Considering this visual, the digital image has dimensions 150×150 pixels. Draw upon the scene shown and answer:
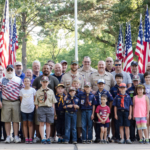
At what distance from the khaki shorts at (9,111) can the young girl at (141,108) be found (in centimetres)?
339

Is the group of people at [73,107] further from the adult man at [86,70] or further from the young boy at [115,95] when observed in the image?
the adult man at [86,70]

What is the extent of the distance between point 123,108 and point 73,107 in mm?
1433

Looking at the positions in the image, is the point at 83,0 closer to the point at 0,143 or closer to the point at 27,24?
the point at 27,24

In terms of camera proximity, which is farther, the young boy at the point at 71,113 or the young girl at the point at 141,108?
the young girl at the point at 141,108

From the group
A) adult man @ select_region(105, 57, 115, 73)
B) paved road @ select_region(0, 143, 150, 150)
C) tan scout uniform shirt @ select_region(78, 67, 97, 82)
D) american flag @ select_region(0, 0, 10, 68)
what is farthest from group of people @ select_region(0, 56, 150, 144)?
american flag @ select_region(0, 0, 10, 68)

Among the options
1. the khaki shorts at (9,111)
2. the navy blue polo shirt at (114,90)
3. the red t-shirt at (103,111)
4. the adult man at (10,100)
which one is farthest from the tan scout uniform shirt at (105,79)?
the khaki shorts at (9,111)

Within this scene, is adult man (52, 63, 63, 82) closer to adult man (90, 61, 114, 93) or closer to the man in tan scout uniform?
the man in tan scout uniform

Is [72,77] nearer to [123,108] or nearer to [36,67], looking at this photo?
[36,67]

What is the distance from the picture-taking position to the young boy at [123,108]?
8273 millimetres

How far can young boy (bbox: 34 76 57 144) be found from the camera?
318 inches

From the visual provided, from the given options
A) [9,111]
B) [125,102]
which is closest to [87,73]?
[125,102]

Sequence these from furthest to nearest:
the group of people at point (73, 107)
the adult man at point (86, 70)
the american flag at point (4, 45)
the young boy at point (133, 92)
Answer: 1. the american flag at point (4, 45)
2. the adult man at point (86, 70)
3. the young boy at point (133, 92)
4. the group of people at point (73, 107)

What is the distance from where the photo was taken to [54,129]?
8.64m

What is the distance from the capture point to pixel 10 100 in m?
8.36
